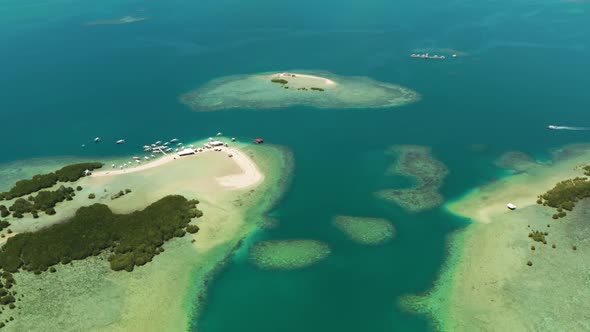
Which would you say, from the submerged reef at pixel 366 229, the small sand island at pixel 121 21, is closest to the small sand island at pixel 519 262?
the submerged reef at pixel 366 229

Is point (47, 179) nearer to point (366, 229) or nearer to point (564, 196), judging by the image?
point (366, 229)

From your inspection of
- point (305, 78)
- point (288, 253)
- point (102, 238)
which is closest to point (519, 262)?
point (288, 253)

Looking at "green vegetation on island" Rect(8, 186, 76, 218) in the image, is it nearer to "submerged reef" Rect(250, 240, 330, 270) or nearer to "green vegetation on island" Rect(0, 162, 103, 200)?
"green vegetation on island" Rect(0, 162, 103, 200)

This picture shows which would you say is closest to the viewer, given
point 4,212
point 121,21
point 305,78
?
point 4,212

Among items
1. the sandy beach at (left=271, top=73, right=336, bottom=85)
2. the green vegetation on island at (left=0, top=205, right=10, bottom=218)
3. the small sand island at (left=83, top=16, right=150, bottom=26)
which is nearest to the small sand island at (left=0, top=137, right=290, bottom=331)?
the green vegetation on island at (left=0, top=205, right=10, bottom=218)

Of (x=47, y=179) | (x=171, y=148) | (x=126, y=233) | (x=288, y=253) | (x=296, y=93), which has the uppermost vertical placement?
(x=296, y=93)

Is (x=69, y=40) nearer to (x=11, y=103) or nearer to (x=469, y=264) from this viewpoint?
(x=11, y=103)

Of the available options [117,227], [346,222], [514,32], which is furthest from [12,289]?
[514,32]

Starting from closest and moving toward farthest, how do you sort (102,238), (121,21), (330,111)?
(102,238) → (330,111) → (121,21)
